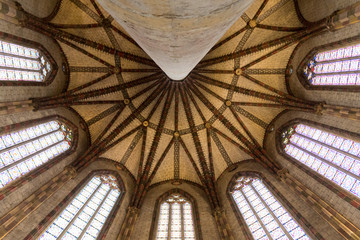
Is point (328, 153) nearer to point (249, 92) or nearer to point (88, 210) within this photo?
point (249, 92)

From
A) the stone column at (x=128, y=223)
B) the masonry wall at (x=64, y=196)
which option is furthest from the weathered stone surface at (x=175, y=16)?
the stone column at (x=128, y=223)

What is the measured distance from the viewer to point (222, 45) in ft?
58.5

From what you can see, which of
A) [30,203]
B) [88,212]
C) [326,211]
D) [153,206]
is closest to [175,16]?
[326,211]

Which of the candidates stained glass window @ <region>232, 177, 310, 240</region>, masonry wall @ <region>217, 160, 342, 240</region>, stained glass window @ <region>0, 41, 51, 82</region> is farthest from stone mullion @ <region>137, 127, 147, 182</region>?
stained glass window @ <region>0, 41, 51, 82</region>

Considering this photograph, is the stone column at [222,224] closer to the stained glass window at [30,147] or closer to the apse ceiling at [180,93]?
the apse ceiling at [180,93]

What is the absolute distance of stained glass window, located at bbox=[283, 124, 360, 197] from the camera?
33.0 ft

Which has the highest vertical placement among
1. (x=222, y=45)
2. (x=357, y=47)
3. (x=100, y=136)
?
(x=222, y=45)

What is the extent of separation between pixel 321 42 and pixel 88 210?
15113mm

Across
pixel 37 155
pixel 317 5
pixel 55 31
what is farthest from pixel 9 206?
pixel 317 5

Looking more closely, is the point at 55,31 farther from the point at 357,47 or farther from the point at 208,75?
the point at 357,47

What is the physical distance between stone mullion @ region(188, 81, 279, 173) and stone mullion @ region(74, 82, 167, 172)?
3243mm

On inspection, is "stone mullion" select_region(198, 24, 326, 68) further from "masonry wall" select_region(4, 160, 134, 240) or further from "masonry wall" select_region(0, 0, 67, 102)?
"masonry wall" select_region(4, 160, 134, 240)

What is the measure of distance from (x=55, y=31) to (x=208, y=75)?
10811 mm

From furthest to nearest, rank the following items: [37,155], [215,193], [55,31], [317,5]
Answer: [215,193] → [55,31] → [317,5] → [37,155]
